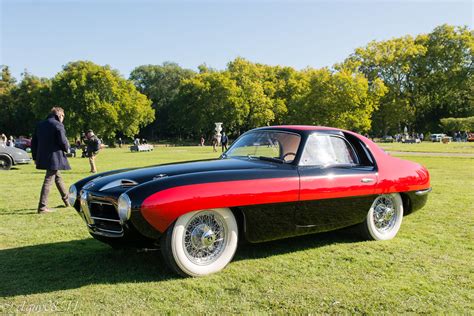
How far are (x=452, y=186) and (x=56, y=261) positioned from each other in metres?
9.79

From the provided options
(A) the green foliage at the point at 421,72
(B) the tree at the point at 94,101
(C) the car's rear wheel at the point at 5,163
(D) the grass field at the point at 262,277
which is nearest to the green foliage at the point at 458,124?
(A) the green foliage at the point at 421,72

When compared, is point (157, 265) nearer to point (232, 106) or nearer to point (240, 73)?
point (232, 106)

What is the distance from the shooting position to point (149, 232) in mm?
3805

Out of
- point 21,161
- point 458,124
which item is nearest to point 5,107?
point 21,161

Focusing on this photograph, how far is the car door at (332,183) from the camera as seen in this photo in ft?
15.2

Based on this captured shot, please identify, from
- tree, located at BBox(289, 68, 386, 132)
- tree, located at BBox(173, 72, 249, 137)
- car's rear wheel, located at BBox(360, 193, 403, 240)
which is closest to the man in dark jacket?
car's rear wheel, located at BBox(360, 193, 403, 240)

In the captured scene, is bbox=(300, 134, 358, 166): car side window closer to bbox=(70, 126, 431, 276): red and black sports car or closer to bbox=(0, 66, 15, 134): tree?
bbox=(70, 126, 431, 276): red and black sports car

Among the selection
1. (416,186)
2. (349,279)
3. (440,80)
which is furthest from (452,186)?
(440,80)

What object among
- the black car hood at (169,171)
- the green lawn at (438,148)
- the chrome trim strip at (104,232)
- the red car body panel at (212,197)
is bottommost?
the green lawn at (438,148)

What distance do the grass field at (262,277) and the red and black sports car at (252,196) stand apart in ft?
1.07

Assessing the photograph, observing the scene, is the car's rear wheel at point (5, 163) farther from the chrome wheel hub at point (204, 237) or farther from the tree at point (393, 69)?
the tree at point (393, 69)

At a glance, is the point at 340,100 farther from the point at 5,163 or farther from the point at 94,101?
the point at 5,163

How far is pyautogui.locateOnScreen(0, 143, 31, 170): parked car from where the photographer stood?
1764cm

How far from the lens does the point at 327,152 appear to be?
5094mm
